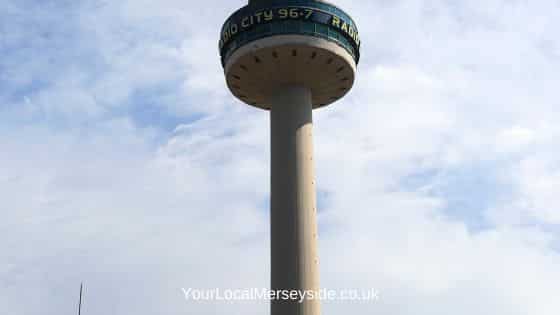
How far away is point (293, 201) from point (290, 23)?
593 inches

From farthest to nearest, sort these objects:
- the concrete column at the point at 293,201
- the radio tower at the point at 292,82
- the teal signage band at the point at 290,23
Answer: the teal signage band at the point at 290,23
the radio tower at the point at 292,82
the concrete column at the point at 293,201

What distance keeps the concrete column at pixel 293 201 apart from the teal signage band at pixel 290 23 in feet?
17.6

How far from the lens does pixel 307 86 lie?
51.3 m

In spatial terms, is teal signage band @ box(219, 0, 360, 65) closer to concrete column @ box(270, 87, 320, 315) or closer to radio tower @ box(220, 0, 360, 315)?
radio tower @ box(220, 0, 360, 315)

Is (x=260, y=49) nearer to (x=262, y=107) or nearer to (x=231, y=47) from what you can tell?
(x=231, y=47)

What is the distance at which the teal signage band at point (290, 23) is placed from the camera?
48.1m

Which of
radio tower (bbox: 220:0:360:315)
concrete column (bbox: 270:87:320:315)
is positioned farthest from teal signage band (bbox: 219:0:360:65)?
concrete column (bbox: 270:87:320:315)

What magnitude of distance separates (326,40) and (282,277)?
20130 mm

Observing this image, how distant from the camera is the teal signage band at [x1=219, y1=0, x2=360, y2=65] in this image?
158ft

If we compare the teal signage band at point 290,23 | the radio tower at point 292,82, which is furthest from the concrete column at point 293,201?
the teal signage band at point 290,23

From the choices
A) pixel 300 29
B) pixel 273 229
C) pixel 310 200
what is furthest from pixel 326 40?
pixel 273 229

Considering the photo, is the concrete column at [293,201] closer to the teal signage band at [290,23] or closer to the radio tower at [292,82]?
the radio tower at [292,82]

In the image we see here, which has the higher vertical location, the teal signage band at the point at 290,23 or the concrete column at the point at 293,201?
the teal signage band at the point at 290,23

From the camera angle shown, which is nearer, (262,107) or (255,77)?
(255,77)
